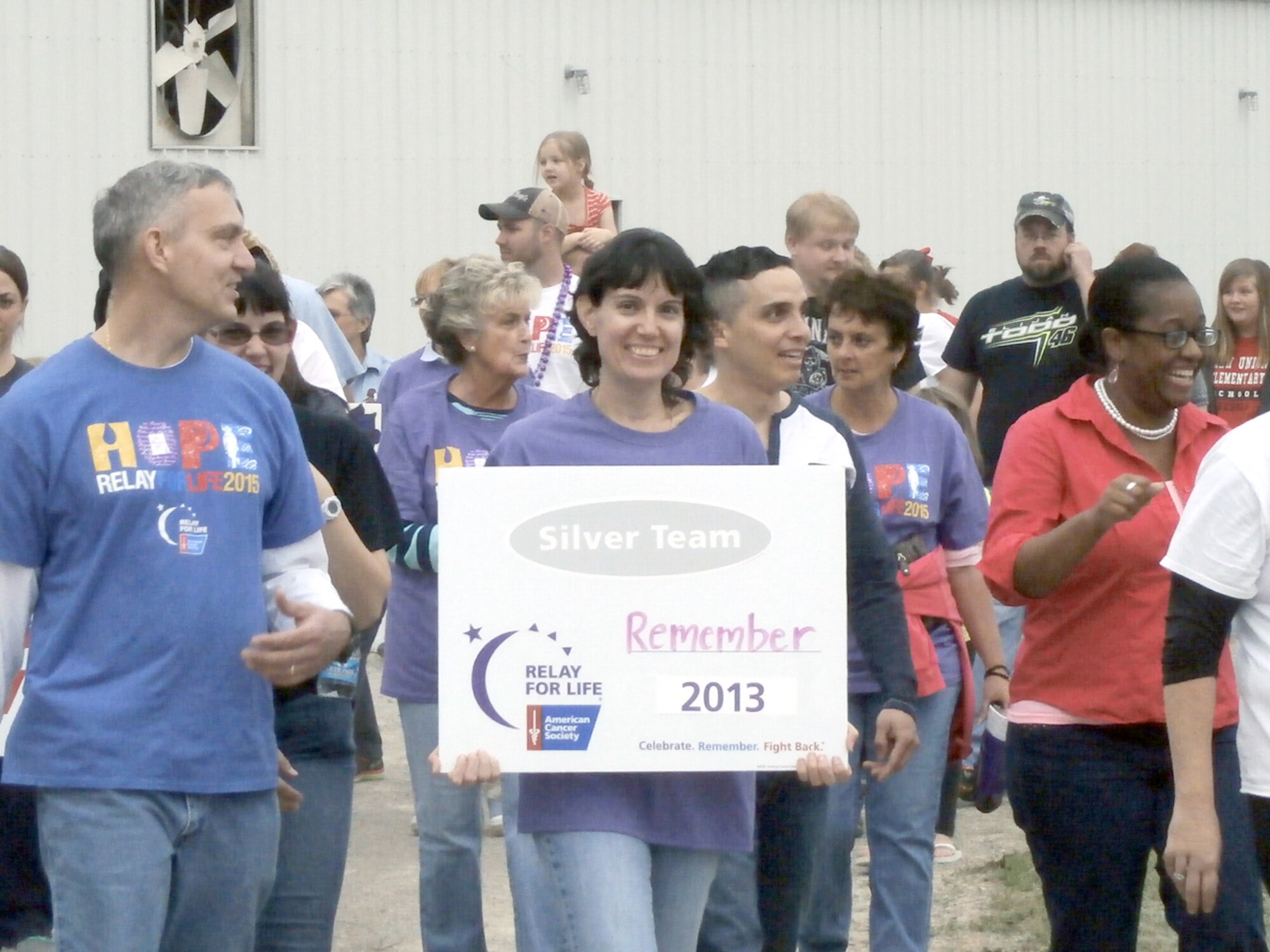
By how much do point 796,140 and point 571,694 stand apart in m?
14.6

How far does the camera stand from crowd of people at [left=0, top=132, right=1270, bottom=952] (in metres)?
3.23

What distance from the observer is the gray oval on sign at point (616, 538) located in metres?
3.51

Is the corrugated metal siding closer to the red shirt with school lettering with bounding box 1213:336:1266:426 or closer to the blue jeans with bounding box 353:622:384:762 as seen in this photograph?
the red shirt with school lettering with bounding box 1213:336:1266:426

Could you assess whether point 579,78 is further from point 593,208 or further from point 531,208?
point 531,208

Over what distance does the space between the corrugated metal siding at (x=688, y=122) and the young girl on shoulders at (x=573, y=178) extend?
7.25 metres

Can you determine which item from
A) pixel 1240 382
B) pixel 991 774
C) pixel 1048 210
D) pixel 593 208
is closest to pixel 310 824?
pixel 991 774

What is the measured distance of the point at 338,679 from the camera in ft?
13.4

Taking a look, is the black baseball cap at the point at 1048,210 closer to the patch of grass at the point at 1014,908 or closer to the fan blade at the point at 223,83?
the patch of grass at the point at 1014,908

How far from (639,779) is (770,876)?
41.2 inches

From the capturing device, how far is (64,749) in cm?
320

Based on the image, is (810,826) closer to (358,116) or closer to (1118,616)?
(1118,616)

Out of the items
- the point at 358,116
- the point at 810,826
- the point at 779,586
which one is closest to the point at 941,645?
the point at 810,826

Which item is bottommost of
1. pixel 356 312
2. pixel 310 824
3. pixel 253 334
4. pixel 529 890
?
pixel 529 890

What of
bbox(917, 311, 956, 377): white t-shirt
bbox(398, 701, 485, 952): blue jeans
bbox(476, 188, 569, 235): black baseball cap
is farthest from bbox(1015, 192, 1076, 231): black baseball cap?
bbox(398, 701, 485, 952): blue jeans
